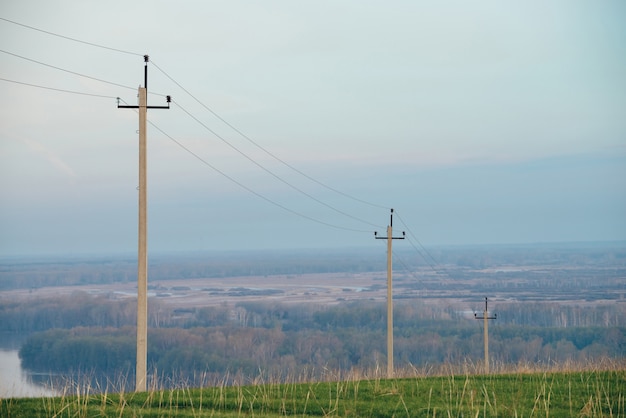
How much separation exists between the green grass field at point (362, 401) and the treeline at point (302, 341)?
48.7 meters

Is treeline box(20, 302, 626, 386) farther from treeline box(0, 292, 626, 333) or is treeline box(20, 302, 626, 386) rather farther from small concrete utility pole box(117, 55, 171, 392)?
small concrete utility pole box(117, 55, 171, 392)

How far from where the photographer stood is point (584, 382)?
719 inches

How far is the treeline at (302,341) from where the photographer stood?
7869cm

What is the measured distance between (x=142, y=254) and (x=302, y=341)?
83.1m

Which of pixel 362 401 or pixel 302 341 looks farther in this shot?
pixel 302 341

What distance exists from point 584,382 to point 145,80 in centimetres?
1322

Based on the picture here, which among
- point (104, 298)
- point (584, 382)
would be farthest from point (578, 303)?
point (584, 382)

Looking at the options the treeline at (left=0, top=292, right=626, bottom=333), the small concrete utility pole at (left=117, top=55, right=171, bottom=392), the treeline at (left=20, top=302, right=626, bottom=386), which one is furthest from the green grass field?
the treeline at (left=0, top=292, right=626, bottom=333)

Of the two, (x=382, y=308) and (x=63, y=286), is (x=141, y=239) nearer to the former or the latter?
(x=382, y=308)

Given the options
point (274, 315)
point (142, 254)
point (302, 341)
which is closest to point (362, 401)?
point (142, 254)

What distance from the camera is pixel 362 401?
1556 cm

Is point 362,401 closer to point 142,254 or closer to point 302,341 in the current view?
point 142,254

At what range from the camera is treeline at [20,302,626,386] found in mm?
78688

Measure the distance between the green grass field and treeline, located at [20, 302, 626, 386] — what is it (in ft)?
160
